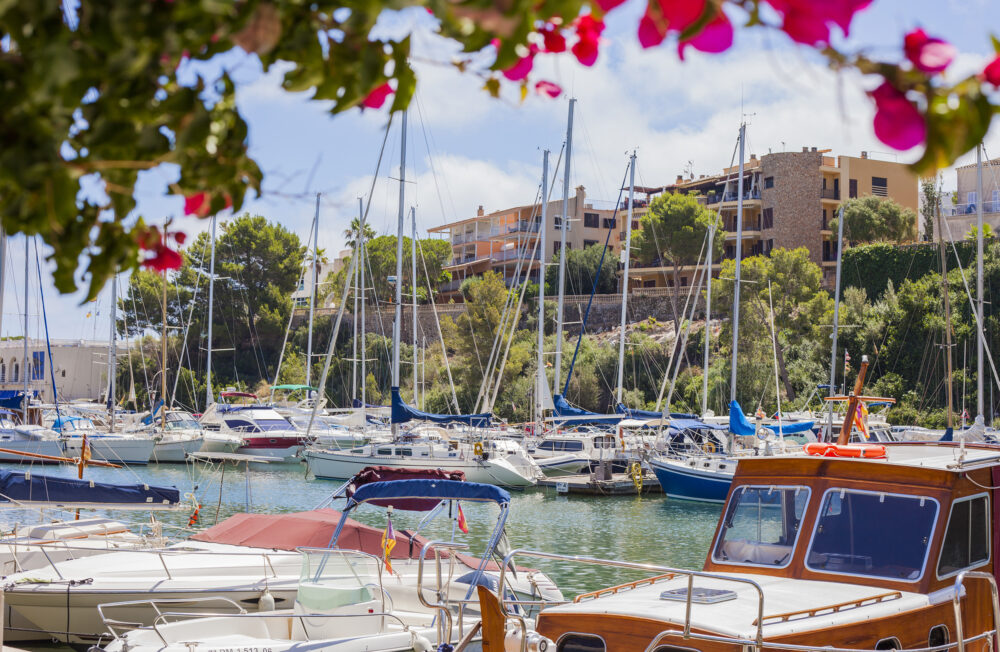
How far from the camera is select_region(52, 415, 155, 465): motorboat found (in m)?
42.1

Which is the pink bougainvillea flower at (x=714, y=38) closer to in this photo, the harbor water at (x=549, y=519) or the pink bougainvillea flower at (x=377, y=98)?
the pink bougainvillea flower at (x=377, y=98)

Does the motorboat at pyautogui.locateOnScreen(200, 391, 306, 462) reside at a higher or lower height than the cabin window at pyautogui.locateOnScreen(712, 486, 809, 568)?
lower

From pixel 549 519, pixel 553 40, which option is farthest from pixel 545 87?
pixel 549 519

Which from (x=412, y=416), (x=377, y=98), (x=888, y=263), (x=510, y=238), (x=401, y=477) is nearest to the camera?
(x=377, y=98)

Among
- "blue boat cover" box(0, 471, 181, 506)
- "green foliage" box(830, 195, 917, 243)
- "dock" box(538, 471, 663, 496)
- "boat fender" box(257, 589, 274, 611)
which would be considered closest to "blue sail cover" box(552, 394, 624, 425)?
"dock" box(538, 471, 663, 496)

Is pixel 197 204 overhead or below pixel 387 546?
overhead

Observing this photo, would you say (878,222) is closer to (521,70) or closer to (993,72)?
→ (521,70)

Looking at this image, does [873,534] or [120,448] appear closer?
[873,534]

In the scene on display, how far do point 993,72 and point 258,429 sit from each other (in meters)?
47.8

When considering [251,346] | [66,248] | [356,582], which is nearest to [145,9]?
[66,248]

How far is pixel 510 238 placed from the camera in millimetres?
85938

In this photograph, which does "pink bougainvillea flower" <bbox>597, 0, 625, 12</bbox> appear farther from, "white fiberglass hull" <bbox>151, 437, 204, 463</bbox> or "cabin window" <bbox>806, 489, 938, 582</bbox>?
"white fiberglass hull" <bbox>151, 437, 204, 463</bbox>

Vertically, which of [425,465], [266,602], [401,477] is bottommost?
[425,465]

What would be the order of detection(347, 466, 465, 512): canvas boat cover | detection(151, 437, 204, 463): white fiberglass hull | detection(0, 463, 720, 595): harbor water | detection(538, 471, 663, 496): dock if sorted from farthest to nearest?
detection(151, 437, 204, 463): white fiberglass hull → detection(538, 471, 663, 496): dock → detection(0, 463, 720, 595): harbor water → detection(347, 466, 465, 512): canvas boat cover
